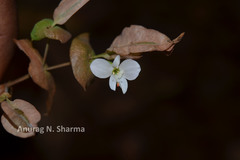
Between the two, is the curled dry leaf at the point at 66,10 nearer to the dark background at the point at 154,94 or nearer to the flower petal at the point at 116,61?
the flower petal at the point at 116,61

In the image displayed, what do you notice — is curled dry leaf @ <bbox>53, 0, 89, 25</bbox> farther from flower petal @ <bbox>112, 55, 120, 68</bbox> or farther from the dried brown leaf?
flower petal @ <bbox>112, 55, 120, 68</bbox>

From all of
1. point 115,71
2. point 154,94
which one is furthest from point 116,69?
point 154,94

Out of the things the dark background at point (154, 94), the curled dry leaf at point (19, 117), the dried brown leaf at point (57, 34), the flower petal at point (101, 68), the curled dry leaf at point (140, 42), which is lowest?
the dark background at point (154, 94)

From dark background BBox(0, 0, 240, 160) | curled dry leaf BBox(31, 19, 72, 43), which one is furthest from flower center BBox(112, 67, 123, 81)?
dark background BBox(0, 0, 240, 160)

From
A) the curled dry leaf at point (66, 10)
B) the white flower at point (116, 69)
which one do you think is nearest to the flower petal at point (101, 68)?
the white flower at point (116, 69)

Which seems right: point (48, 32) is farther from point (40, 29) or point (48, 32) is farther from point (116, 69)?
point (116, 69)

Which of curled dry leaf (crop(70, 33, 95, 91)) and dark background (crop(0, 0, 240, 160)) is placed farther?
dark background (crop(0, 0, 240, 160))
